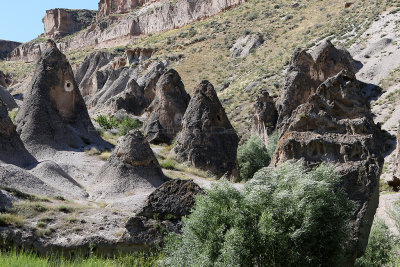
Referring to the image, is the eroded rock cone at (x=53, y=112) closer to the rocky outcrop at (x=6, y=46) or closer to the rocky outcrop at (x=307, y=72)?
the rocky outcrop at (x=307, y=72)

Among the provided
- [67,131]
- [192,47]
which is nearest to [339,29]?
[192,47]

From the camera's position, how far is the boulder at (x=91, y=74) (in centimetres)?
7069

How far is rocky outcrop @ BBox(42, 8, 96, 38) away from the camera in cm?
14788

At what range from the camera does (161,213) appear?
13.7 meters

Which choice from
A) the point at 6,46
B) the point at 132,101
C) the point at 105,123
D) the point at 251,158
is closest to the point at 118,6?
the point at 6,46

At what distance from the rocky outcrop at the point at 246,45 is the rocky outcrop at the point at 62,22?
90642 millimetres

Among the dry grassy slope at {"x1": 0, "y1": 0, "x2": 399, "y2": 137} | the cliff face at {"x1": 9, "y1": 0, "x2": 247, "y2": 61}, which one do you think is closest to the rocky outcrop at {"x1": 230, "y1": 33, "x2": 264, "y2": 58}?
the dry grassy slope at {"x1": 0, "y1": 0, "x2": 399, "y2": 137}

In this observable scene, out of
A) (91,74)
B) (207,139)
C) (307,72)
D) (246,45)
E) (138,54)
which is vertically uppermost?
(138,54)

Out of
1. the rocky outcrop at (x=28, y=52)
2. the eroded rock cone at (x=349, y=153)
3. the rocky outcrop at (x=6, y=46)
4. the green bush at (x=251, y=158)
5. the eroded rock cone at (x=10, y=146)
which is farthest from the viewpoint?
the rocky outcrop at (x=6, y=46)

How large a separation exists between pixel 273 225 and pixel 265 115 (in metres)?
31.4

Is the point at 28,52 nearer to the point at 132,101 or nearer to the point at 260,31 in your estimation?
the point at 260,31

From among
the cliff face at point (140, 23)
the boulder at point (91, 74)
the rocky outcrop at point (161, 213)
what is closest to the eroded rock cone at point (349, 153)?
the rocky outcrop at point (161, 213)

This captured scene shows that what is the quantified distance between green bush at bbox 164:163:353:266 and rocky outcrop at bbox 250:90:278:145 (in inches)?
1146

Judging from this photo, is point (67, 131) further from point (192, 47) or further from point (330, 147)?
point (192, 47)
